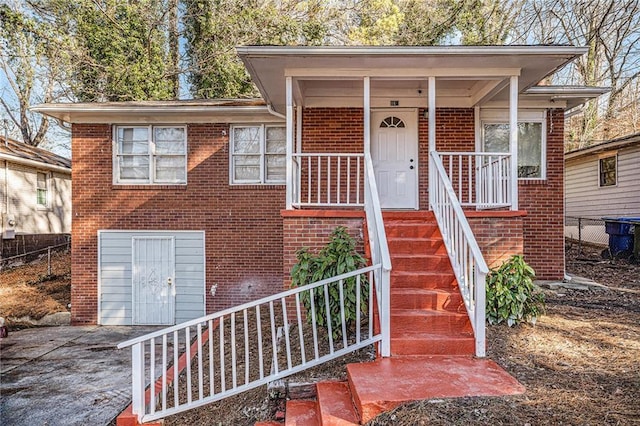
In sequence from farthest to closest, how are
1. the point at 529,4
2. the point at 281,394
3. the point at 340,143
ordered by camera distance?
the point at 529,4 < the point at 340,143 < the point at 281,394

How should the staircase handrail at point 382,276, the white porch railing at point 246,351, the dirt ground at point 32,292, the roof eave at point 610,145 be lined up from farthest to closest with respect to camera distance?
the roof eave at point 610,145 < the dirt ground at point 32,292 < the staircase handrail at point 382,276 < the white porch railing at point 246,351

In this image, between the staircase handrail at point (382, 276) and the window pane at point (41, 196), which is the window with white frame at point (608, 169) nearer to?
the staircase handrail at point (382, 276)

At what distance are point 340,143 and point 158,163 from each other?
4.05 meters

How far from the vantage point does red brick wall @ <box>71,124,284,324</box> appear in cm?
884

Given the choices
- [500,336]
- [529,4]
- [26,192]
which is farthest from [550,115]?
[26,192]

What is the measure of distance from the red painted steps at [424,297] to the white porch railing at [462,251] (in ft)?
0.53

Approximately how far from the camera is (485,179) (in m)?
7.33

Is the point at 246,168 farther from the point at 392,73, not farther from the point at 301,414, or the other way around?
the point at 301,414

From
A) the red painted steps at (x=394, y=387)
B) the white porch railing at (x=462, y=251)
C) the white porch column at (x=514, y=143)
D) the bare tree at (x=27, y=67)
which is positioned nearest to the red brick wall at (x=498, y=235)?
the white porch column at (x=514, y=143)

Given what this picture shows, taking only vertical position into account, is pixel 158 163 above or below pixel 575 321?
above

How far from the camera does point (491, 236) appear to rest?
582 cm

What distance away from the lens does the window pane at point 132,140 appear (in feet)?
29.9

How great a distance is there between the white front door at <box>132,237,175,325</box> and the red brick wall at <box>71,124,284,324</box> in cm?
43

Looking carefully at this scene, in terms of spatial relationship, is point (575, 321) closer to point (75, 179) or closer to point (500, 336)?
point (500, 336)
